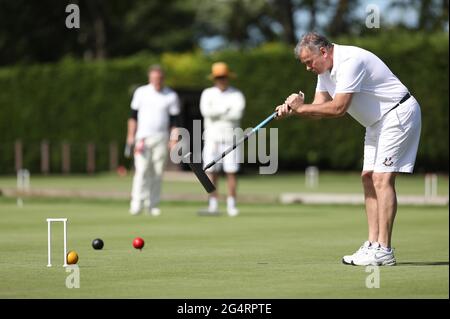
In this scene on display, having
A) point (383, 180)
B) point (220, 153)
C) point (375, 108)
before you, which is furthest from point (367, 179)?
point (220, 153)

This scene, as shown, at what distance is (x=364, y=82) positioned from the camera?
23.6ft

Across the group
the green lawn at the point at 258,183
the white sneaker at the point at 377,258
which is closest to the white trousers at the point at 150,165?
the green lawn at the point at 258,183

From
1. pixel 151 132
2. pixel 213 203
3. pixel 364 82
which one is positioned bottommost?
pixel 213 203

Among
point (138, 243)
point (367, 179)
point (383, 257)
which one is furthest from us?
point (138, 243)

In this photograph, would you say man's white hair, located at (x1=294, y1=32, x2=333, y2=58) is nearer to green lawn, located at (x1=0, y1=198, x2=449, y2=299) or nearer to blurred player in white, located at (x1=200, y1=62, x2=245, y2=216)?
green lawn, located at (x1=0, y1=198, x2=449, y2=299)

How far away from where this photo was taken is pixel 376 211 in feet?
24.6

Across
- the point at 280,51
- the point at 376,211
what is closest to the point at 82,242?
the point at 376,211

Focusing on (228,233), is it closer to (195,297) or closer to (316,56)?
(316,56)

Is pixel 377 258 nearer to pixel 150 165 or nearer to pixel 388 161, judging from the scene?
pixel 388 161

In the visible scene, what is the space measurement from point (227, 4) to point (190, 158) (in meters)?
27.5

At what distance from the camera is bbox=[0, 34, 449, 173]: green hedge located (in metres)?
22.4

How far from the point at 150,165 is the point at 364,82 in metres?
6.04

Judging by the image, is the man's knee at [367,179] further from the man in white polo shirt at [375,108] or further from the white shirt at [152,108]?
the white shirt at [152,108]

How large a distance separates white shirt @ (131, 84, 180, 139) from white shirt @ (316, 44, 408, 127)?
5620 millimetres
